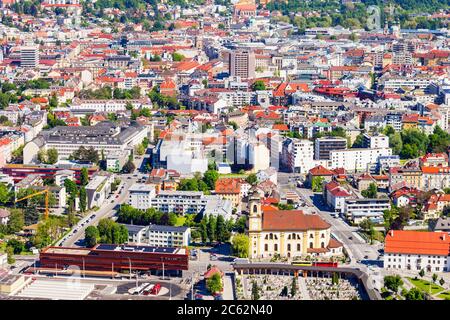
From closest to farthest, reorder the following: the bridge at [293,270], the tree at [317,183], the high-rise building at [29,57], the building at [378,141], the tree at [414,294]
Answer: the tree at [414,294], the bridge at [293,270], the tree at [317,183], the building at [378,141], the high-rise building at [29,57]

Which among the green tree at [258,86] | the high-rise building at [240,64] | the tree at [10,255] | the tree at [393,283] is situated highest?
the high-rise building at [240,64]

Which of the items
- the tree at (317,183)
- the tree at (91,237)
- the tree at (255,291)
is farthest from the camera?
the tree at (317,183)

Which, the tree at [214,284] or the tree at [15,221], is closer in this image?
the tree at [214,284]

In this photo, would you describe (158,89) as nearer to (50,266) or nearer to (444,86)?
(444,86)

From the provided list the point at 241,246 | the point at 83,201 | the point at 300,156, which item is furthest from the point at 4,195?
the point at 300,156

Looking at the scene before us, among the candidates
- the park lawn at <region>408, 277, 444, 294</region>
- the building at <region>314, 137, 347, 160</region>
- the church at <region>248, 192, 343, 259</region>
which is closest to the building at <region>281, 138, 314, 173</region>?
the building at <region>314, 137, 347, 160</region>

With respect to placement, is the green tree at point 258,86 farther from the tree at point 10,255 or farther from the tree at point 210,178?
the tree at point 10,255

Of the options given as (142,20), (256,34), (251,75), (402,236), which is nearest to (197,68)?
(251,75)

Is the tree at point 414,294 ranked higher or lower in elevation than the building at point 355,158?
lower

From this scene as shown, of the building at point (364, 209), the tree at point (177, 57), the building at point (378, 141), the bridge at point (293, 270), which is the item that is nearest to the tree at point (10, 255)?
the bridge at point (293, 270)
